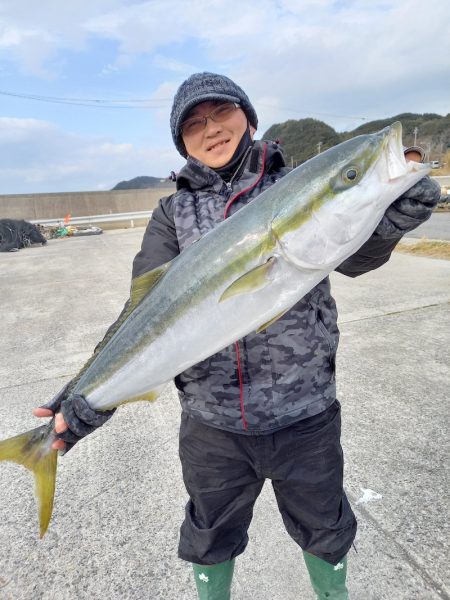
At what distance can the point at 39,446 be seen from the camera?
1.92 m

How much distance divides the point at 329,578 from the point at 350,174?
1.69m

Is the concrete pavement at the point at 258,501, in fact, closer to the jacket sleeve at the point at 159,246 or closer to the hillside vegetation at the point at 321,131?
the jacket sleeve at the point at 159,246

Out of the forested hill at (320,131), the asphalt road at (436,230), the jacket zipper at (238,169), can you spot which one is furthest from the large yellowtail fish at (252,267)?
the forested hill at (320,131)

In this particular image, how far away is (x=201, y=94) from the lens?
1.97m

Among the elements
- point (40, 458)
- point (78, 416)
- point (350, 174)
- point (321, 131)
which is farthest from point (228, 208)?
point (321, 131)

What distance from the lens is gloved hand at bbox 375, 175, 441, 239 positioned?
152cm

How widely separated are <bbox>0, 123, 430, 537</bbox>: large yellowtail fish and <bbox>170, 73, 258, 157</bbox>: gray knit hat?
2.07 ft

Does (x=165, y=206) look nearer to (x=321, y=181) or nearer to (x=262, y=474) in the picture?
(x=321, y=181)

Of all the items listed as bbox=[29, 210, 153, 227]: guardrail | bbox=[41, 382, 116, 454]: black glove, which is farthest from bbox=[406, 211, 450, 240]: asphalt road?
bbox=[29, 210, 153, 227]: guardrail

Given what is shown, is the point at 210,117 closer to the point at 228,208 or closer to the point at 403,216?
the point at 228,208

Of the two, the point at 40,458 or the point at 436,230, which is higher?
the point at 40,458

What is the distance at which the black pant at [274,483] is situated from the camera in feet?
6.02

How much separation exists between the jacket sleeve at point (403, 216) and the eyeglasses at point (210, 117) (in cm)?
91

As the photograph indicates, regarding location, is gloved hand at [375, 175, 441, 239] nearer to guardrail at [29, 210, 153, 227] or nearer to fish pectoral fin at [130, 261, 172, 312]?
fish pectoral fin at [130, 261, 172, 312]
